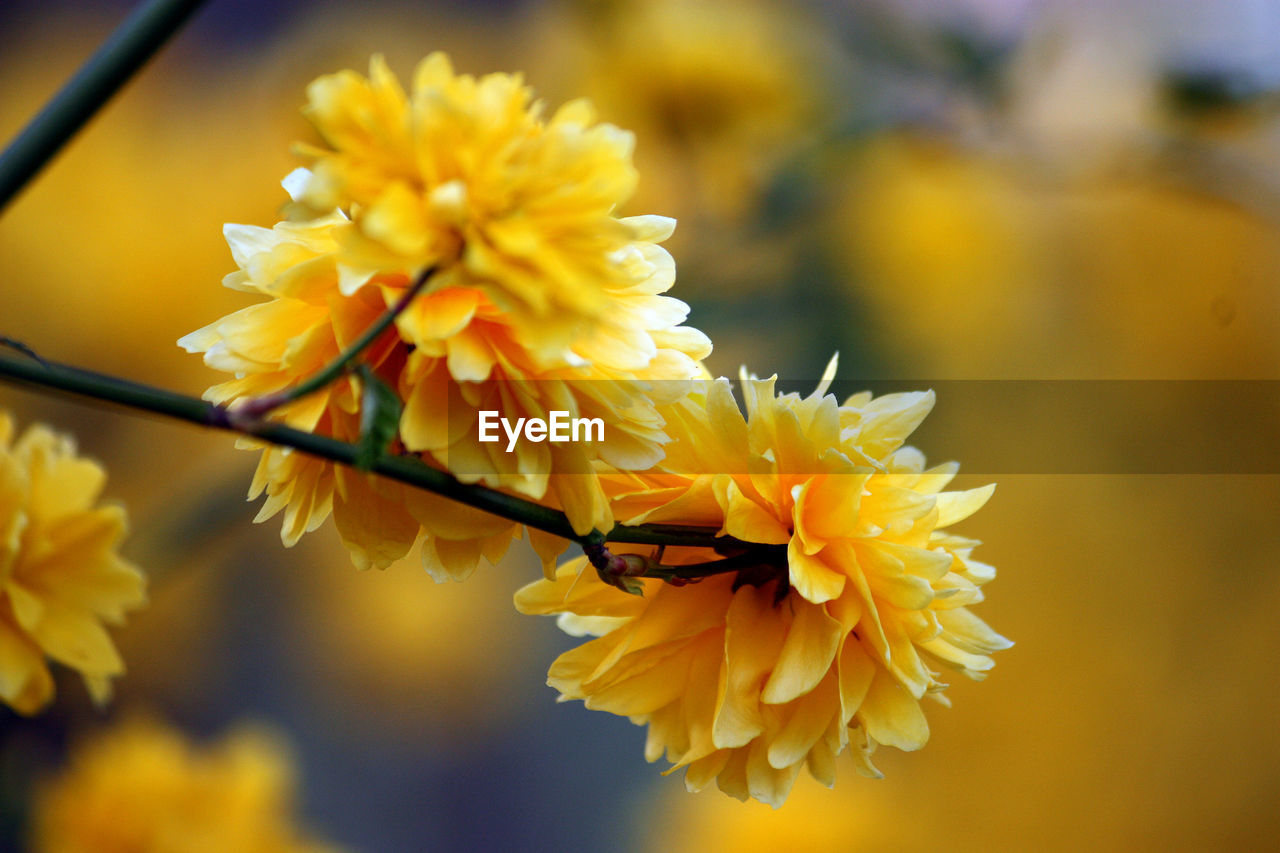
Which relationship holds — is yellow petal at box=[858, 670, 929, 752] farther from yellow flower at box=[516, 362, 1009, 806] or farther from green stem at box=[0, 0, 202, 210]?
green stem at box=[0, 0, 202, 210]

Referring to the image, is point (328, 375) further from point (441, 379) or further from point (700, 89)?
point (700, 89)

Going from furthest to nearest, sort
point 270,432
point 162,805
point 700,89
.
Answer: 1. point 700,89
2. point 162,805
3. point 270,432

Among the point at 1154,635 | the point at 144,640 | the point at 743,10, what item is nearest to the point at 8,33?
the point at 144,640

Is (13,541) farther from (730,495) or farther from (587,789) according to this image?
(587,789)

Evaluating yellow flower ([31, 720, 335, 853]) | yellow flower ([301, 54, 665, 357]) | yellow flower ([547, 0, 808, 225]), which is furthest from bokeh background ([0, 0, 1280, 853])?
yellow flower ([301, 54, 665, 357])
